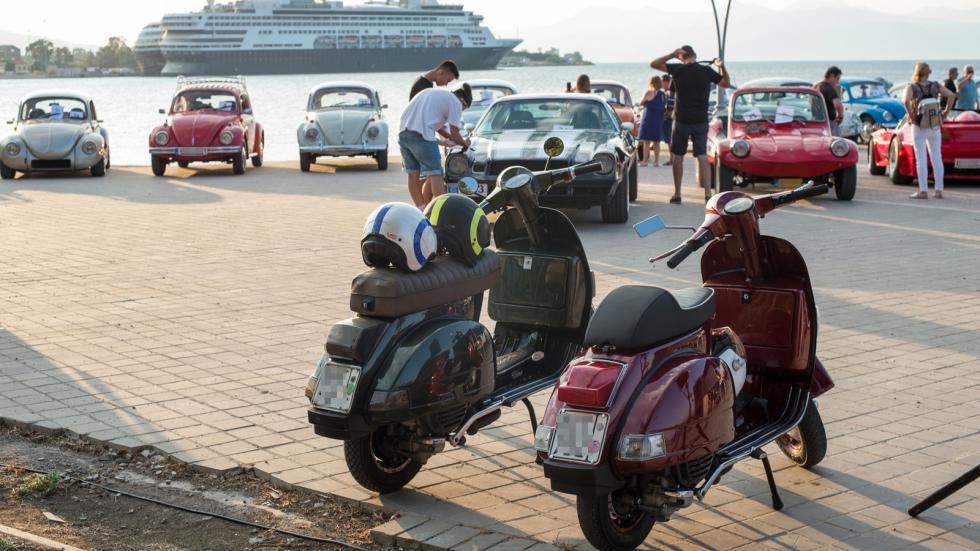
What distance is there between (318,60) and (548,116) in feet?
338

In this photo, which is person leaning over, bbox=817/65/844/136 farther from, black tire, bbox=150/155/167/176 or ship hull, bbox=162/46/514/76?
ship hull, bbox=162/46/514/76

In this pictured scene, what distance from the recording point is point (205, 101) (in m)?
21.3

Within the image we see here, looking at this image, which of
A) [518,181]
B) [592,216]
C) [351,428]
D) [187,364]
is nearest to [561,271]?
[518,181]

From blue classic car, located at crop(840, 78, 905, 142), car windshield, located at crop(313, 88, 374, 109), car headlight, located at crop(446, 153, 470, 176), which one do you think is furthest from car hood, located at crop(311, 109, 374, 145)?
blue classic car, located at crop(840, 78, 905, 142)

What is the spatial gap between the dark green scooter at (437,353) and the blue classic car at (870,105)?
71.0ft

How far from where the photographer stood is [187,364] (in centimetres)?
713

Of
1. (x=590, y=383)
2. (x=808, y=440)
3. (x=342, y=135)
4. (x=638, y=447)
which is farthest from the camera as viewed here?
(x=342, y=135)

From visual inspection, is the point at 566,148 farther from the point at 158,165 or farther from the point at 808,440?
the point at 158,165

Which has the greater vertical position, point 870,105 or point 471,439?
point 870,105

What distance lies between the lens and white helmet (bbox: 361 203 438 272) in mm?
4836

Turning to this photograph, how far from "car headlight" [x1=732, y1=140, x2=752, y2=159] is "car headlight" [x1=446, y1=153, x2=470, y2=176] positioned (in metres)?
3.75

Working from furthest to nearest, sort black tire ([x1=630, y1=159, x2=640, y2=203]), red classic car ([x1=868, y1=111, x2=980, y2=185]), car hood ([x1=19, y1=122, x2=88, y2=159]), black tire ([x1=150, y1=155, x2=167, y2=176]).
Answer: black tire ([x1=150, y1=155, x2=167, y2=176])
car hood ([x1=19, y1=122, x2=88, y2=159])
red classic car ([x1=868, y1=111, x2=980, y2=185])
black tire ([x1=630, y1=159, x2=640, y2=203])

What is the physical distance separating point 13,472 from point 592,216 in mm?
9850

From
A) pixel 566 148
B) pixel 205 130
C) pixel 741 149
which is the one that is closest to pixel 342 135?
pixel 205 130
